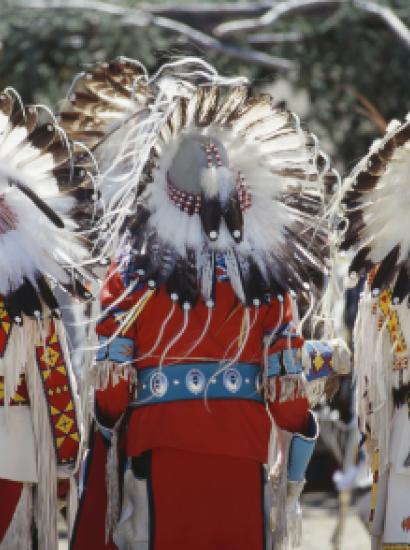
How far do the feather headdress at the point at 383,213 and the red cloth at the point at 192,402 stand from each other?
38 cm

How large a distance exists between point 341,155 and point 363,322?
5054mm

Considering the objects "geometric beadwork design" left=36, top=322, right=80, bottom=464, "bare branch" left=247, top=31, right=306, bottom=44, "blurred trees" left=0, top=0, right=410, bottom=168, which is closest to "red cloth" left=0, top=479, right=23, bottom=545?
"geometric beadwork design" left=36, top=322, right=80, bottom=464

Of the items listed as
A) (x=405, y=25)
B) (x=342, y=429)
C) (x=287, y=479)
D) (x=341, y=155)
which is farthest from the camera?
(x=341, y=155)

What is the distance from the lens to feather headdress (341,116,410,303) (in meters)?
4.55

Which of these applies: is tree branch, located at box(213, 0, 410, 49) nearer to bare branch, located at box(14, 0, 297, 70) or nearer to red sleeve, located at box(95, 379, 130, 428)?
bare branch, located at box(14, 0, 297, 70)

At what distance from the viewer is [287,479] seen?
4.55 m

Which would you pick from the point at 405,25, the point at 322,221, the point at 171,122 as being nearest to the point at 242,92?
the point at 171,122

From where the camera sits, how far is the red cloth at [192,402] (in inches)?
170

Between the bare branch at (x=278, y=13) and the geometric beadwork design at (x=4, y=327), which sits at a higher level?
the bare branch at (x=278, y=13)

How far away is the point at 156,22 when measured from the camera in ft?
27.8

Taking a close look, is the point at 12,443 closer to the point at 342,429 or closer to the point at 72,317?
the point at 72,317

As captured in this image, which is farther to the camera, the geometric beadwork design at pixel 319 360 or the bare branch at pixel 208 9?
the bare branch at pixel 208 9

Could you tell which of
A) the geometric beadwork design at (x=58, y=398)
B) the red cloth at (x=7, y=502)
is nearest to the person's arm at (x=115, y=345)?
the geometric beadwork design at (x=58, y=398)

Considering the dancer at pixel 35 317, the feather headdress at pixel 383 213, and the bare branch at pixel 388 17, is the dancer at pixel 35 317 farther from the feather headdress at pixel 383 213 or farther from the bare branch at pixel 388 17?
the bare branch at pixel 388 17
